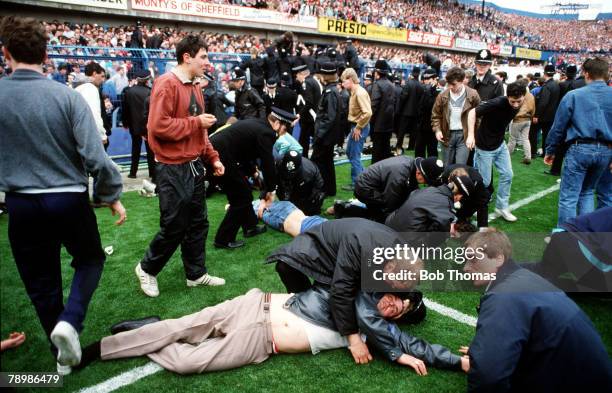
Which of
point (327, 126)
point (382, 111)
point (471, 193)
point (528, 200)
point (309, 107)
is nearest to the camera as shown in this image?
point (471, 193)

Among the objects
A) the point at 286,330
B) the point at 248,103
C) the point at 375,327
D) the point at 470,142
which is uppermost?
the point at 248,103

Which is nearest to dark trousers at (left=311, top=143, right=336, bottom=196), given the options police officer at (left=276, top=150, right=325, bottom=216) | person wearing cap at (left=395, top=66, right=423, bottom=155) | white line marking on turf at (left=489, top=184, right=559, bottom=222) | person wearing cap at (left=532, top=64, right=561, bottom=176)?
police officer at (left=276, top=150, right=325, bottom=216)

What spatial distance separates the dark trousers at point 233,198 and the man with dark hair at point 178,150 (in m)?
0.81

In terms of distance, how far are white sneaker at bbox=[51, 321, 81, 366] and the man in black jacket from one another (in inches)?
53.6

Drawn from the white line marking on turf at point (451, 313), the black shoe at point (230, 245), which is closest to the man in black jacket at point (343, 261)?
the white line marking on turf at point (451, 313)

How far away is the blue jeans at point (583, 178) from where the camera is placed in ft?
14.2

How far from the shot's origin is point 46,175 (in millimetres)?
2232

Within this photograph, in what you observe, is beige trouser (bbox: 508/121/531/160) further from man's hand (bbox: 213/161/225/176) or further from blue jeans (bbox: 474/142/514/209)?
A: man's hand (bbox: 213/161/225/176)

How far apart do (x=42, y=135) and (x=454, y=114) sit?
510cm

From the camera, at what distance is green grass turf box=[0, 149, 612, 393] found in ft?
8.68

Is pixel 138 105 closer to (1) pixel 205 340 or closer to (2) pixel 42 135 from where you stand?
(2) pixel 42 135

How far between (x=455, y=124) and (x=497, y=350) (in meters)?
4.41

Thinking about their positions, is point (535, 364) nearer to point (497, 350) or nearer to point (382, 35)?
point (497, 350)

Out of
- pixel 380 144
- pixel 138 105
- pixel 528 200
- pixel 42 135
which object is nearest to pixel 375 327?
pixel 42 135
